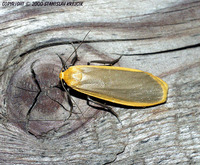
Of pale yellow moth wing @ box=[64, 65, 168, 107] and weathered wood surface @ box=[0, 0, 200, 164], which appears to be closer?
weathered wood surface @ box=[0, 0, 200, 164]

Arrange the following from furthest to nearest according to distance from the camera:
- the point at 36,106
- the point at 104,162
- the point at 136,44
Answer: the point at 136,44 → the point at 36,106 → the point at 104,162

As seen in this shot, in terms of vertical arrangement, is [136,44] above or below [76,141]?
above

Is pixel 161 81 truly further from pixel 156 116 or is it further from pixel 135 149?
pixel 135 149

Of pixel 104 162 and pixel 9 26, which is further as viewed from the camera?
pixel 9 26

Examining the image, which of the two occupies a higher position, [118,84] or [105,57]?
[105,57]

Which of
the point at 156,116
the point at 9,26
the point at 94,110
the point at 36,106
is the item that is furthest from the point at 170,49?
the point at 9,26

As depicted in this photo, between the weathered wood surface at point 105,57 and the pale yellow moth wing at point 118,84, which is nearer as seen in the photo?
→ the weathered wood surface at point 105,57

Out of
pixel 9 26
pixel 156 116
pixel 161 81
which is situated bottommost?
pixel 156 116

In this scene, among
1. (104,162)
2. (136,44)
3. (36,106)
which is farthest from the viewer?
Result: (136,44)
